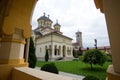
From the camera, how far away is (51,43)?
2653 centimetres

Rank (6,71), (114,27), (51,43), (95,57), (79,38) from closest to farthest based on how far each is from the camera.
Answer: (114,27) → (6,71) → (95,57) → (51,43) → (79,38)

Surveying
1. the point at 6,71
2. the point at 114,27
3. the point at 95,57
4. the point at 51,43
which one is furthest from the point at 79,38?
the point at 114,27

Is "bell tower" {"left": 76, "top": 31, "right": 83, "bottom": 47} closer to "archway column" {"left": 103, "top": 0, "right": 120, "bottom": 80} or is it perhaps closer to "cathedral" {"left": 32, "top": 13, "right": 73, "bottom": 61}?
"cathedral" {"left": 32, "top": 13, "right": 73, "bottom": 61}

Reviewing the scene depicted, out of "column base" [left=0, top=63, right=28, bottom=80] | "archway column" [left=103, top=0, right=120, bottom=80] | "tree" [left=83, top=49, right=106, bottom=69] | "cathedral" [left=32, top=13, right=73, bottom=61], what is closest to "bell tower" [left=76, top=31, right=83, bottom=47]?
"cathedral" [left=32, top=13, right=73, bottom=61]

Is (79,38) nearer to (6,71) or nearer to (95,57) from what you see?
(95,57)

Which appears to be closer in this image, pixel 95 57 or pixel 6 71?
pixel 6 71

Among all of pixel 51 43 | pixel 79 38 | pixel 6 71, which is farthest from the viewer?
pixel 79 38

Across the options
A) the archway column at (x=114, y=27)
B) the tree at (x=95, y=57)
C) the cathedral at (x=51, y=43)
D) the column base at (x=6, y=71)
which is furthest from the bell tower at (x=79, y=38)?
the archway column at (x=114, y=27)

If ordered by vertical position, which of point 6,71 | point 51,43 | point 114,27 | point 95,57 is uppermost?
point 51,43

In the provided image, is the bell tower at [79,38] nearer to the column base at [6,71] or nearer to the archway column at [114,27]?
the column base at [6,71]

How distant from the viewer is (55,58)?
88.3 ft

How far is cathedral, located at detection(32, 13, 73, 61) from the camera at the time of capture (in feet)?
87.5

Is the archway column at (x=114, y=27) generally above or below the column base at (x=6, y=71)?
above

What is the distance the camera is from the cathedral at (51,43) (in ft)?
87.5
